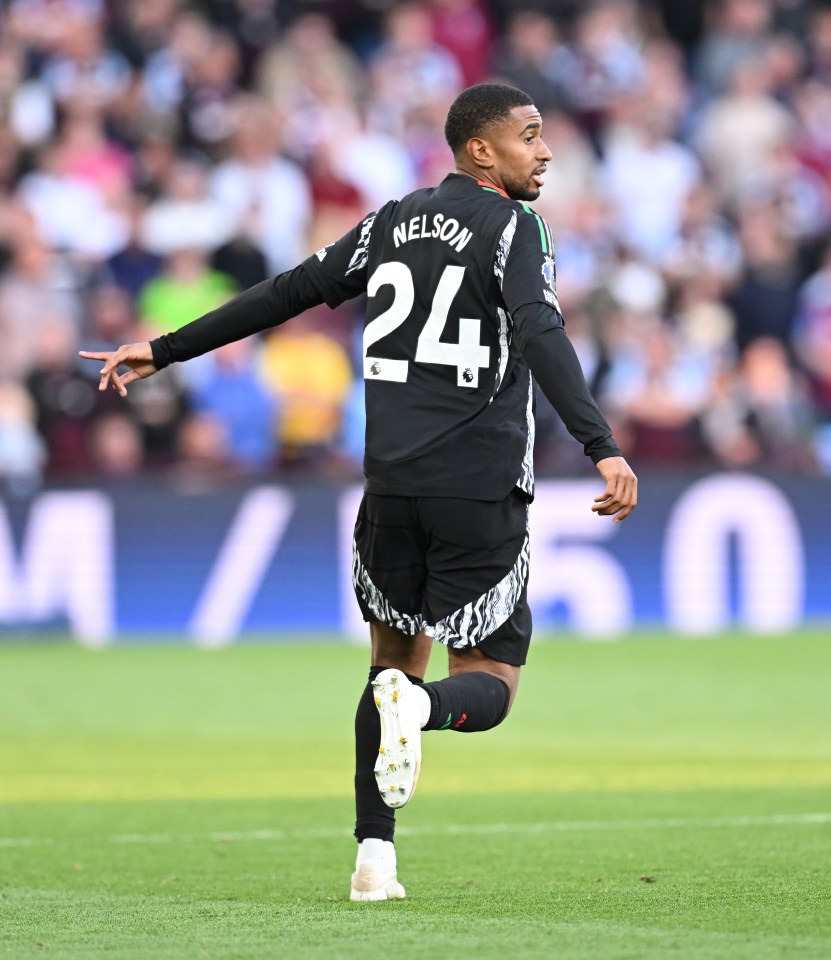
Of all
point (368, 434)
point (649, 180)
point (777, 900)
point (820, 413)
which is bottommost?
point (777, 900)

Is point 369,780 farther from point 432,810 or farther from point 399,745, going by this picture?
point 432,810

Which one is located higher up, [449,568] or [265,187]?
[265,187]

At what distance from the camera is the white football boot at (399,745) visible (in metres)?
A: 5.03

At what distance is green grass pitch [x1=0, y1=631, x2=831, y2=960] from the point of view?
486 cm

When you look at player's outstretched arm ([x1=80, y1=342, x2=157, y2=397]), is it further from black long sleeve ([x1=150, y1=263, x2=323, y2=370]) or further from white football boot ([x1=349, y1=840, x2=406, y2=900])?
white football boot ([x1=349, y1=840, x2=406, y2=900])

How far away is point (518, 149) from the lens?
557 centimetres

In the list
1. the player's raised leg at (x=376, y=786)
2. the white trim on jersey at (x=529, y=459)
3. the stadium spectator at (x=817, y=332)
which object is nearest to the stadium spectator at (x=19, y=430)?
the stadium spectator at (x=817, y=332)

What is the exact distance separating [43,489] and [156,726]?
4124 mm

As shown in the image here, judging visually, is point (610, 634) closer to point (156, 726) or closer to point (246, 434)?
point (246, 434)

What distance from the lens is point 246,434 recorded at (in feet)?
50.1

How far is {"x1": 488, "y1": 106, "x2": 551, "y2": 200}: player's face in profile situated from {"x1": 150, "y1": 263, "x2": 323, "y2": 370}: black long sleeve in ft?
2.16

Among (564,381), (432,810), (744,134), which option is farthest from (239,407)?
(564,381)

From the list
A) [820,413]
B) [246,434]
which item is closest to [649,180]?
[820,413]

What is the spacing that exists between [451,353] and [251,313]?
26.1 inches
